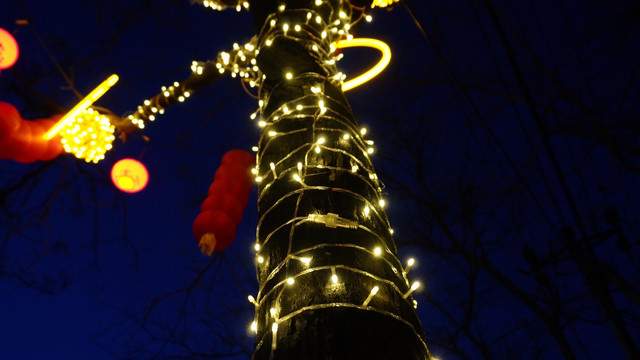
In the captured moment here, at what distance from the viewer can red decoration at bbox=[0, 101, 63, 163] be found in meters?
3.37

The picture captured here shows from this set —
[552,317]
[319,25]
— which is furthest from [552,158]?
[552,317]

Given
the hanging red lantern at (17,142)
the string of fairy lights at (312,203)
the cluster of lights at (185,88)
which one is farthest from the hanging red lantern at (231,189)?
the hanging red lantern at (17,142)

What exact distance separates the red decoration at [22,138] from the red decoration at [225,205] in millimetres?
1548

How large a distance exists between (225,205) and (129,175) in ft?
5.62

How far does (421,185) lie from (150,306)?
5335 millimetres

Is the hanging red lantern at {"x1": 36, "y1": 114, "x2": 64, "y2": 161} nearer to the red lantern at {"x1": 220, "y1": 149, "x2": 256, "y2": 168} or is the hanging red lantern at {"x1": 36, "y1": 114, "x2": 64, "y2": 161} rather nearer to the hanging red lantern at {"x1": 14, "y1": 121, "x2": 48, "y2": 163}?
the hanging red lantern at {"x1": 14, "y1": 121, "x2": 48, "y2": 163}

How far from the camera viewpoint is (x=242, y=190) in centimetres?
388

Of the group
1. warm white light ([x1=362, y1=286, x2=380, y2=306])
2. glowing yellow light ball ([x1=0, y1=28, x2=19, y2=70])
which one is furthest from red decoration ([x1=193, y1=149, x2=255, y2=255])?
warm white light ([x1=362, y1=286, x2=380, y2=306])

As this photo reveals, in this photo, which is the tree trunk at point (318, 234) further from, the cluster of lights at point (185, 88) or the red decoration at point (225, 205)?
the cluster of lights at point (185, 88)

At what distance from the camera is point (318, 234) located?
149 cm

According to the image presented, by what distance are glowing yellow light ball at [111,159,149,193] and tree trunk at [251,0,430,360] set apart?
2.80m

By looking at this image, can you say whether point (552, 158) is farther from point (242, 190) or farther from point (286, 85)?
point (242, 190)

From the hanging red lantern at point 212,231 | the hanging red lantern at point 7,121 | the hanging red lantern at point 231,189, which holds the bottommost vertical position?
the hanging red lantern at point 212,231

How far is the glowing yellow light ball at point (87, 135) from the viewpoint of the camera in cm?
398
